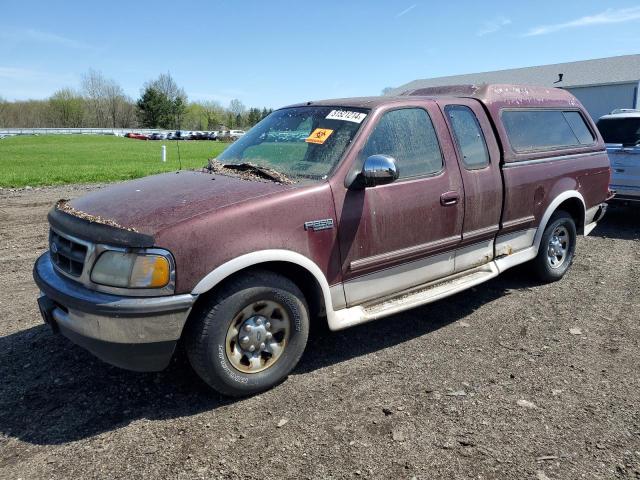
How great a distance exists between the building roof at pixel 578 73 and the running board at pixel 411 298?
28.4 m

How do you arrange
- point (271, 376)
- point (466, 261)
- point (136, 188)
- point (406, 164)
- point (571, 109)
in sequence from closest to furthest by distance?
Answer: 1. point (271, 376)
2. point (136, 188)
3. point (406, 164)
4. point (466, 261)
5. point (571, 109)

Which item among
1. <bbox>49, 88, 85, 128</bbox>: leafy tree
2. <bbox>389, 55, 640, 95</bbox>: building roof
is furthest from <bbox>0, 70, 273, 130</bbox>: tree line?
<bbox>389, 55, 640, 95</bbox>: building roof

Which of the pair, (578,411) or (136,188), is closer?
(578,411)

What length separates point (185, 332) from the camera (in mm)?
3145

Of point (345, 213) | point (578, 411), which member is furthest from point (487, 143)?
point (578, 411)

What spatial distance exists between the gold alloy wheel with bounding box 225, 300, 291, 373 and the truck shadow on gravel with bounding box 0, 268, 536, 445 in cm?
31

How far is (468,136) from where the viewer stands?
4551mm

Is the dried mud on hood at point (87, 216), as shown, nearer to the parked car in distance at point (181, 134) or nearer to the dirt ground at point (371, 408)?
the dirt ground at point (371, 408)

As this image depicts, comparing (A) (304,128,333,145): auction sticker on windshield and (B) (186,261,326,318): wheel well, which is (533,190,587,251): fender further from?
(B) (186,261,326,318): wheel well

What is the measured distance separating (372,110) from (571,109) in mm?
3132

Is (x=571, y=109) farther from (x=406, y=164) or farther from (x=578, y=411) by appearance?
(x=578, y=411)

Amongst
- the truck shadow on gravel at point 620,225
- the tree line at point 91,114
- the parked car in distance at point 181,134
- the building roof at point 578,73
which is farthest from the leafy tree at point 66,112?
the truck shadow on gravel at point 620,225

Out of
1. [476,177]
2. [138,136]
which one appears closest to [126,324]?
[476,177]

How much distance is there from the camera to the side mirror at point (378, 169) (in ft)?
11.7
